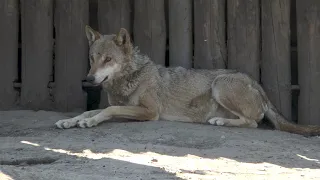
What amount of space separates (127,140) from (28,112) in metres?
2.22

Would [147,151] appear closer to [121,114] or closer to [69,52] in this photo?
[121,114]

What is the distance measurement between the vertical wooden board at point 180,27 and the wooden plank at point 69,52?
135 centimetres

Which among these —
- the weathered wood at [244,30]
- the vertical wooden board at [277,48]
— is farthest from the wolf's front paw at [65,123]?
the vertical wooden board at [277,48]

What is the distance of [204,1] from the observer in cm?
950

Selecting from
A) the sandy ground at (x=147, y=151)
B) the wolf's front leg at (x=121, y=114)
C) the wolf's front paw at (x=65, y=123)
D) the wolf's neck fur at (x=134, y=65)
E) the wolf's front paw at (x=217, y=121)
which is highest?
the wolf's neck fur at (x=134, y=65)

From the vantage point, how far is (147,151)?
6938mm

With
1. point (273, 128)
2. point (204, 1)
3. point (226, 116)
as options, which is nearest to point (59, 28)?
point (204, 1)

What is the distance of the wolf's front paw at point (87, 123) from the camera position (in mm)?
8453

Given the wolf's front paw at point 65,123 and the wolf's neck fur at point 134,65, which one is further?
the wolf's neck fur at point 134,65

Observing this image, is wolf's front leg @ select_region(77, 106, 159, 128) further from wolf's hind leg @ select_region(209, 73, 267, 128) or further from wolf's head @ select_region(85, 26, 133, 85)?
wolf's hind leg @ select_region(209, 73, 267, 128)

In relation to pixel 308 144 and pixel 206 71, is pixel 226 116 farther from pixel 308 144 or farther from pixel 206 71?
pixel 308 144

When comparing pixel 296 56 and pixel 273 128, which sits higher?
pixel 296 56

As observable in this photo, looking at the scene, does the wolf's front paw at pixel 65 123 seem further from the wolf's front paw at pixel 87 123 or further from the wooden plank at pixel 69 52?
the wooden plank at pixel 69 52

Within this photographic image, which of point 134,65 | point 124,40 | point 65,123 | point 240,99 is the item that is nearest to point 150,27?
point 124,40
